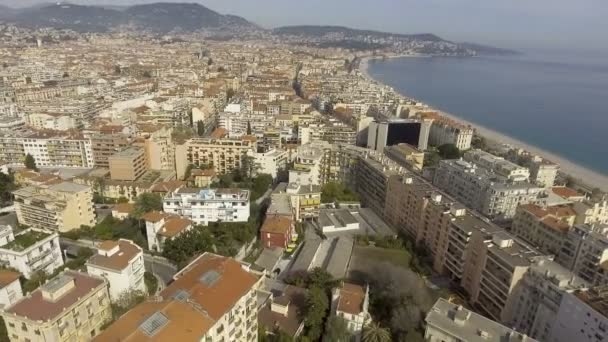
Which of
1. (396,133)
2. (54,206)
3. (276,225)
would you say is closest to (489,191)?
(276,225)

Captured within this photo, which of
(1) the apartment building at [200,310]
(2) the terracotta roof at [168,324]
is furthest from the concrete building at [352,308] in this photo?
(2) the terracotta roof at [168,324]

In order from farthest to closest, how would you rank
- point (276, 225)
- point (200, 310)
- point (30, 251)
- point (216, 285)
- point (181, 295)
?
point (276, 225)
point (30, 251)
point (216, 285)
point (181, 295)
point (200, 310)

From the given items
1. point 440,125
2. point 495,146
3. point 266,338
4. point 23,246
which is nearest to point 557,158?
point 495,146

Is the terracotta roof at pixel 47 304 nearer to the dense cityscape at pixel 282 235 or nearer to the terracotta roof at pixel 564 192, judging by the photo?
the dense cityscape at pixel 282 235

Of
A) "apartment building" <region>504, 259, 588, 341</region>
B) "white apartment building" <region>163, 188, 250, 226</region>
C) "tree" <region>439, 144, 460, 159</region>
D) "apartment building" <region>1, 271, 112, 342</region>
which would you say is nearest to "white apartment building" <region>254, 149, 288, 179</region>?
"white apartment building" <region>163, 188, 250, 226</region>

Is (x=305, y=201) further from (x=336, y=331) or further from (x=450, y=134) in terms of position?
(x=450, y=134)

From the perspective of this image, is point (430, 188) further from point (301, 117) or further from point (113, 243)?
point (301, 117)
